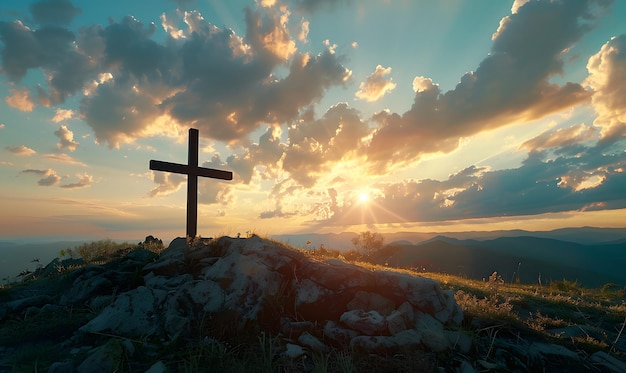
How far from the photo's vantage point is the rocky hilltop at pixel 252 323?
16.1 ft

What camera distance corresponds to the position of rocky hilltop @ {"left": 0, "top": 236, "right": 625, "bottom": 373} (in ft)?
16.1

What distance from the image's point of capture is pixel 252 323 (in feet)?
19.4

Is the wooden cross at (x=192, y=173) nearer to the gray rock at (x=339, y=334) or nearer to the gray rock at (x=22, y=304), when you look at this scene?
the gray rock at (x=22, y=304)

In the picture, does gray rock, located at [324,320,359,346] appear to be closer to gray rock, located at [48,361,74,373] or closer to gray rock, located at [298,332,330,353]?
gray rock, located at [298,332,330,353]

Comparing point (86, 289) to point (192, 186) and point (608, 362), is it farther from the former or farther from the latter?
point (608, 362)

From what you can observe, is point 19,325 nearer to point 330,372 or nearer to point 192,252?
point 192,252

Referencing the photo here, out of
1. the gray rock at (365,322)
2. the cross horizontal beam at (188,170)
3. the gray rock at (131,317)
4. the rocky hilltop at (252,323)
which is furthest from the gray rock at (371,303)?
the cross horizontal beam at (188,170)

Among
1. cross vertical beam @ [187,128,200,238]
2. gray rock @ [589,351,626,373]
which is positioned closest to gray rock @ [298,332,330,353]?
gray rock @ [589,351,626,373]

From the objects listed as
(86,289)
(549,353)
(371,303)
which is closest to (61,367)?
(86,289)

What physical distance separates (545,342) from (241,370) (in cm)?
552

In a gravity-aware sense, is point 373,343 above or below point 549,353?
above

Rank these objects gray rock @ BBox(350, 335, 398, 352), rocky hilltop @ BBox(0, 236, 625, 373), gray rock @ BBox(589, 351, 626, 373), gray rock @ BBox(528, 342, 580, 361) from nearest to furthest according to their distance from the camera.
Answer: rocky hilltop @ BBox(0, 236, 625, 373) < gray rock @ BBox(350, 335, 398, 352) < gray rock @ BBox(589, 351, 626, 373) < gray rock @ BBox(528, 342, 580, 361)

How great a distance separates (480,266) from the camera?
140m

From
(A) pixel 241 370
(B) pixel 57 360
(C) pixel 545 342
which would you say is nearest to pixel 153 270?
(B) pixel 57 360
